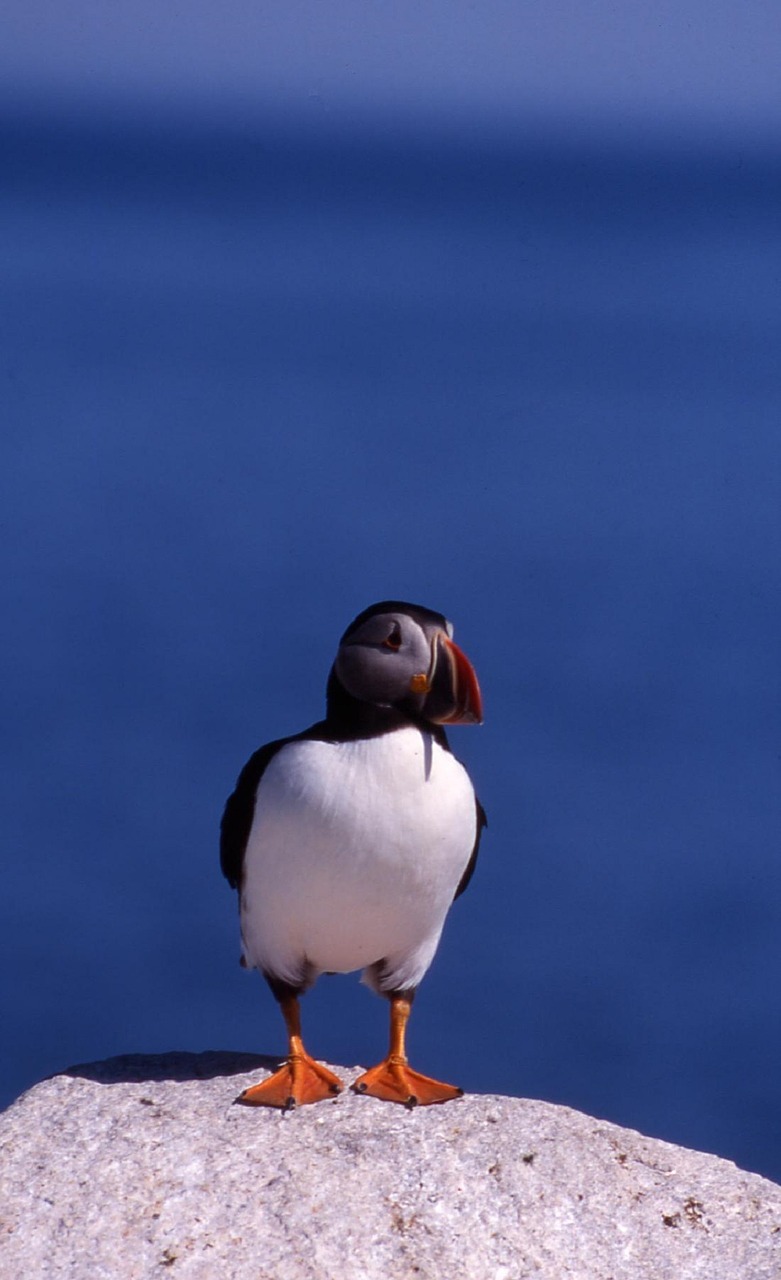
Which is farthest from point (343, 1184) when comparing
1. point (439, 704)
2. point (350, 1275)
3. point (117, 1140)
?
point (439, 704)

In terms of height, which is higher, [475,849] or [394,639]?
[394,639]

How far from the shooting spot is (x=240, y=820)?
10.3 ft

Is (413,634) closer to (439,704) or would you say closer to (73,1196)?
(439,704)

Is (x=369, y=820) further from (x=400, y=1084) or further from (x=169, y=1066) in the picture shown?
(x=169, y=1066)

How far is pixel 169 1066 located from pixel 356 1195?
648 mm

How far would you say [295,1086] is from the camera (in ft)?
9.82

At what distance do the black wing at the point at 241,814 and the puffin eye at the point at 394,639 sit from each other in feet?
1.01


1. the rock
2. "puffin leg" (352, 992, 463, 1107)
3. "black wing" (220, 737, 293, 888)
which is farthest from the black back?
the rock

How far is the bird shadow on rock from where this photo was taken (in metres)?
3.12

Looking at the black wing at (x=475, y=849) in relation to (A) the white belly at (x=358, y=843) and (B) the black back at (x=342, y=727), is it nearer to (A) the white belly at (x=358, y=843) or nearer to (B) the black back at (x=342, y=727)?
(B) the black back at (x=342, y=727)

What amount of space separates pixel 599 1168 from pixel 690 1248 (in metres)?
0.21

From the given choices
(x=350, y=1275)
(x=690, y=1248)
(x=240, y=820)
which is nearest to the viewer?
(x=350, y=1275)

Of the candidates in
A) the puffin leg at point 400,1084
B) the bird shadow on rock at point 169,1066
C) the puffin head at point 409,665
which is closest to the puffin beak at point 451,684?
the puffin head at point 409,665

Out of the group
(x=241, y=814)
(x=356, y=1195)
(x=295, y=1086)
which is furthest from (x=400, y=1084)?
(x=241, y=814)
